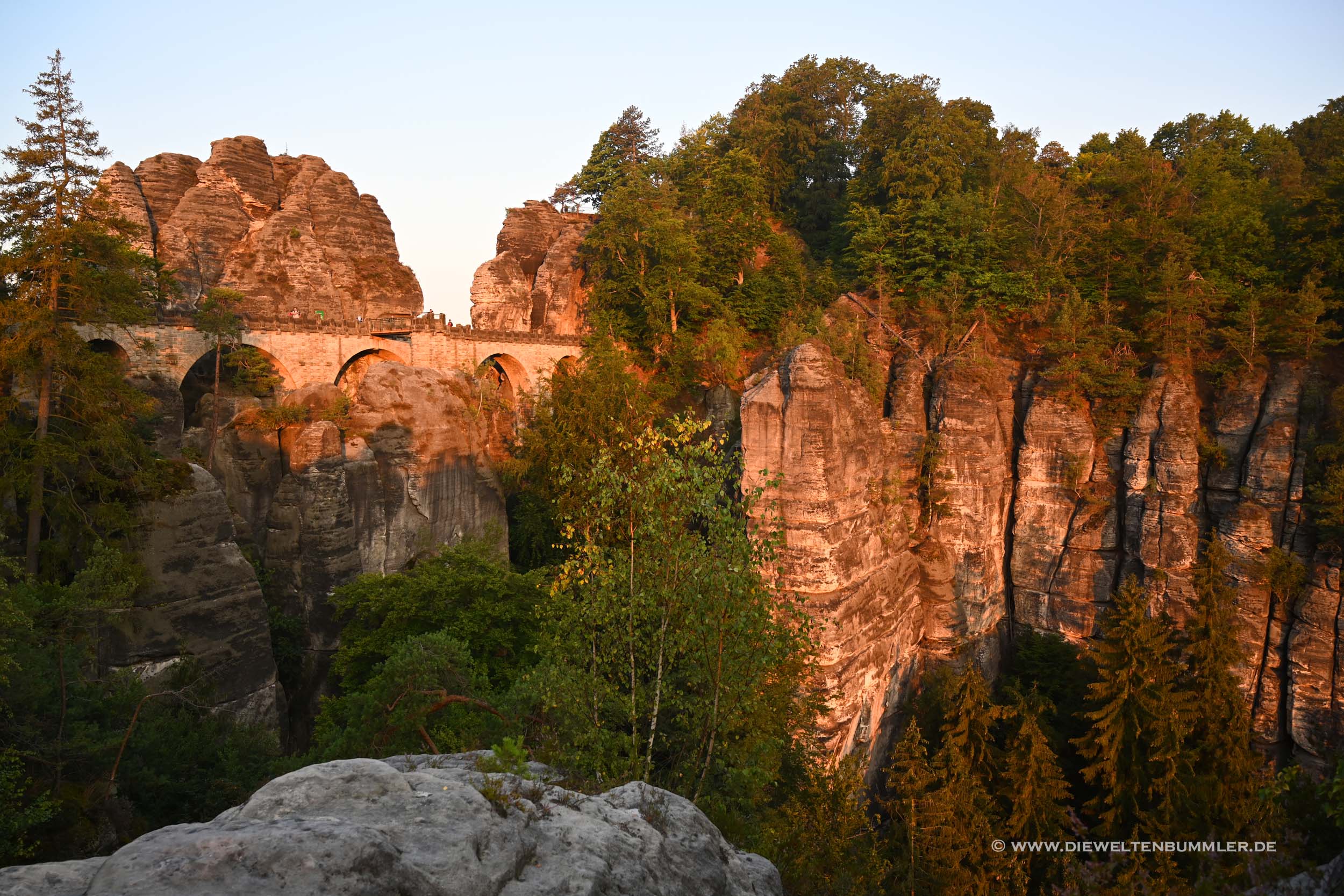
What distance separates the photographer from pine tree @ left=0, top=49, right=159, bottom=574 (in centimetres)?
1499

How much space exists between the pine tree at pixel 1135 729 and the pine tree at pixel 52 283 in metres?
24.6

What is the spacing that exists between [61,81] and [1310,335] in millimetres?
36336

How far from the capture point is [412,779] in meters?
4.78

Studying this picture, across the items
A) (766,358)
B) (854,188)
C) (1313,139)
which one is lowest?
(766,358)

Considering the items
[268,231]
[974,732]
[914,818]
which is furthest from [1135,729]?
[268,231]

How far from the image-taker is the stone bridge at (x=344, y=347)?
90.8 feet

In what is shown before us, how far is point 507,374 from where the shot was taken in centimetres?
3766

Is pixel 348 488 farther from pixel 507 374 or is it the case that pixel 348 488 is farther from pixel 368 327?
pixel 507 374

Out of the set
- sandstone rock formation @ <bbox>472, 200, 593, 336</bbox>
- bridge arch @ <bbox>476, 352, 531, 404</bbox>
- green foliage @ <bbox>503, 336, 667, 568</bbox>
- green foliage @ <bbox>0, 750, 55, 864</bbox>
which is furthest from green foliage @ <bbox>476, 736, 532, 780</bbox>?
sandstone rock formation @ <bbox>472, 200, 593, 336</bbox>

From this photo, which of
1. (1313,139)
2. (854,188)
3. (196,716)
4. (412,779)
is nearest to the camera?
(412,779)

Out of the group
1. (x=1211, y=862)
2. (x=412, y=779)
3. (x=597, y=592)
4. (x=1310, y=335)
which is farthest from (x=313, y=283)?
(x=1310, y=335)

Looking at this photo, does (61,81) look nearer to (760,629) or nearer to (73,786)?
(73,786)

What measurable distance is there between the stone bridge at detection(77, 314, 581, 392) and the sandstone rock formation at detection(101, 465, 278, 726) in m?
12.2

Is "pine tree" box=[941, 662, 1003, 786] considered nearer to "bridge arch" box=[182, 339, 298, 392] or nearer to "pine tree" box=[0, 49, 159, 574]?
"pine tree" box=[0, 49, 159, 574]
